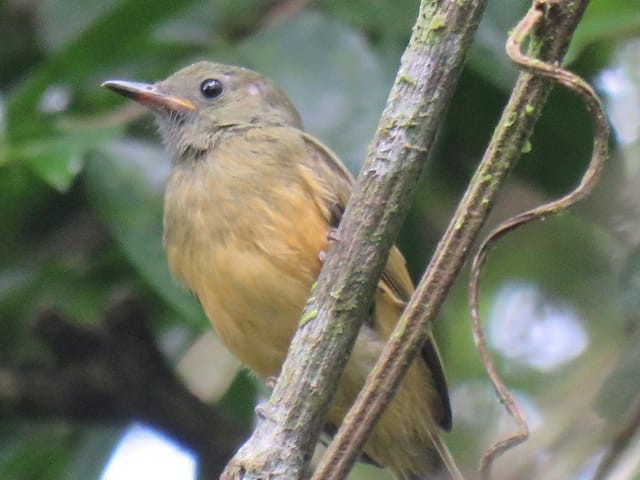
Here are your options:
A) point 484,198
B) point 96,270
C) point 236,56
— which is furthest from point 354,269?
point 96,270

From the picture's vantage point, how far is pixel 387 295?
348cm

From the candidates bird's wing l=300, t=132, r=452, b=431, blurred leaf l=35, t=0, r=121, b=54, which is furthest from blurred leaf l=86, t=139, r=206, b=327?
bird's wing l=300, t=132, r=452, b=431

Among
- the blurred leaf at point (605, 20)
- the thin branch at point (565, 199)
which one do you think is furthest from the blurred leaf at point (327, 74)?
the thin branch at point (565, 199)

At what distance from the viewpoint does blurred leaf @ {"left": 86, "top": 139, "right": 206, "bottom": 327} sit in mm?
3812

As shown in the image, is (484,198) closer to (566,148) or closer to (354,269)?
(354,269)

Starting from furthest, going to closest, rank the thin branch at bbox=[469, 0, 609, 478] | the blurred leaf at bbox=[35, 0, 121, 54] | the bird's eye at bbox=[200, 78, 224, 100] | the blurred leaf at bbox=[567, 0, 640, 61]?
the bird's eye at bbox=[200, 78, 224, 100]
the blurred leaf at bbox=[35, 0, 121, 54]
the blurred leaf at bbox=[567, 0, 640, 61]
the thin branch at bbox=[469, 0, 609, 478]

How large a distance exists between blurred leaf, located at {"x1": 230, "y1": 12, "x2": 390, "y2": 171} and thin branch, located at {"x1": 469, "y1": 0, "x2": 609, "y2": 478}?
4.93 feet

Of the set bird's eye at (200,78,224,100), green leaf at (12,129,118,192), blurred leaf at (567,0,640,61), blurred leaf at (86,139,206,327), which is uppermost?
blurred leaf at (567,0,640,61)

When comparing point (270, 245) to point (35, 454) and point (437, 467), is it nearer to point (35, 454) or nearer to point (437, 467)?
point (437, 467)

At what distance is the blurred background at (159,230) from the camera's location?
382 centimetres

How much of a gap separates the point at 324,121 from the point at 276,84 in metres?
0.26

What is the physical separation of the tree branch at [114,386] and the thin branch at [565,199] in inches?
83.0

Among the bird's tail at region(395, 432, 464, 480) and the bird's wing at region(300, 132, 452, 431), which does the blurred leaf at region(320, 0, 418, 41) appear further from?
Answer: the bird's tail at region(395, 432, 464, 480)

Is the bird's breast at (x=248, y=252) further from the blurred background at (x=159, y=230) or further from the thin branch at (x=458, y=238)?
the thin branch at (x=458, y=238)
